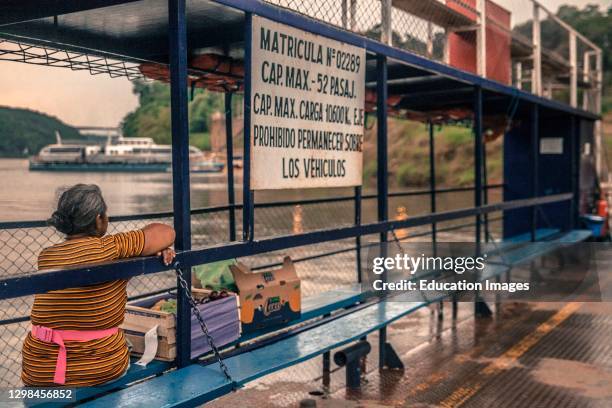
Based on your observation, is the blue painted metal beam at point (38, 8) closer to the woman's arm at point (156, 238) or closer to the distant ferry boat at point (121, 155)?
the woman's arm at point (156, 238)

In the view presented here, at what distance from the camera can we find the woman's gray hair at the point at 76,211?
3.52 metres

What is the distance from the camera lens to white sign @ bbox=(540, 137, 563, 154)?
519 inches

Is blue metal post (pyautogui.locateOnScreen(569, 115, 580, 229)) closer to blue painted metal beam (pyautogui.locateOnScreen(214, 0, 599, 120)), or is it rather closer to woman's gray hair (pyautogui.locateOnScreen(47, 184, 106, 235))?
blue painted metal beam (pyautogui.locateOnScreen(214, 0, 599, 120))

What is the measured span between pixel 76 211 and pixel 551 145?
1153 cm

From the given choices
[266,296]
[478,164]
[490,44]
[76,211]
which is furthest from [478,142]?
[76,211]

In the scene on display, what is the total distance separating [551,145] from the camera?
13320 mm

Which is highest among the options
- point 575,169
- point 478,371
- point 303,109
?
point 303,109

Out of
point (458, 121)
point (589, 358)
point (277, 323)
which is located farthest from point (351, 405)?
point (458, 121)

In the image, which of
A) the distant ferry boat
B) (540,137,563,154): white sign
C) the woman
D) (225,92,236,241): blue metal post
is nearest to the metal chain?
the woman

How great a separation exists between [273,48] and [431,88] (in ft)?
14.7

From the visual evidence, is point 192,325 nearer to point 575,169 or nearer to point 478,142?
point 478,142

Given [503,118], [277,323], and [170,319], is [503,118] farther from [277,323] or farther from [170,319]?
[170,319]

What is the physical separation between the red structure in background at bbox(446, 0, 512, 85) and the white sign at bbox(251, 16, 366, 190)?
2542 mm

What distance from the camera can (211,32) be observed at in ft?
18.0
